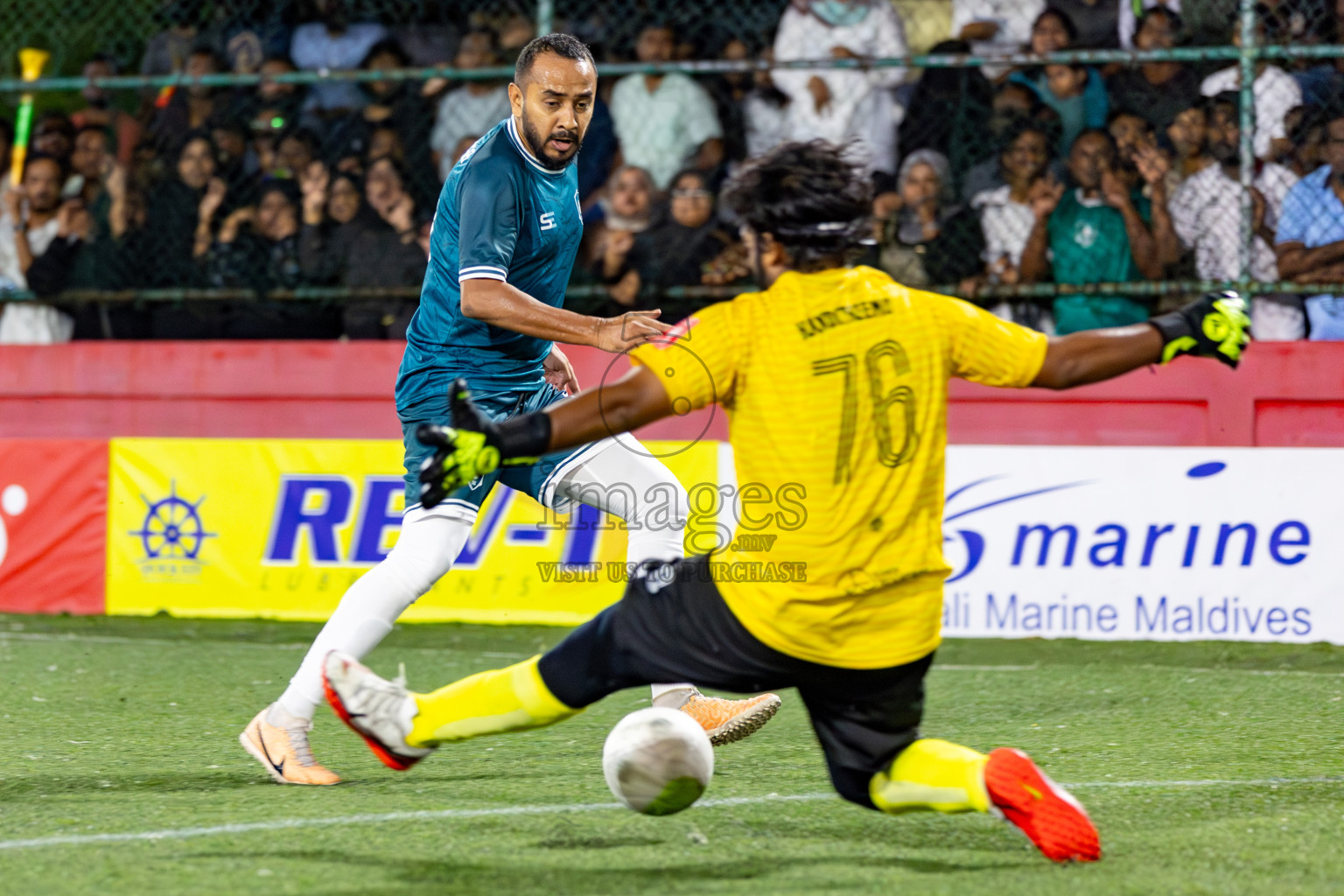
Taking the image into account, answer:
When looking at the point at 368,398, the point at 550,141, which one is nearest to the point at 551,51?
the point at 550,141

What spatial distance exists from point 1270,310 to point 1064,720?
12.3 feet

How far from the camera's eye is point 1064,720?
581cm

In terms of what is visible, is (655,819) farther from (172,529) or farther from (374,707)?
(172,529)

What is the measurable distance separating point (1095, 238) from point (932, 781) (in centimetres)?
561

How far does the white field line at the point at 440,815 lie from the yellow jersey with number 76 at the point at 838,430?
3.19 feet

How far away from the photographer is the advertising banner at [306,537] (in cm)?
840

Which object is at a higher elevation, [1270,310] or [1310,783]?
[1270,310]

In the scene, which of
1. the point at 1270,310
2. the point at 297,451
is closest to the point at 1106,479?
the point at 1270,310

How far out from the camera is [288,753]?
4.59m

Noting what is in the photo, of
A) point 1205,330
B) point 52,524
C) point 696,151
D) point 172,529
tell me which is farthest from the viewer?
point 696,151

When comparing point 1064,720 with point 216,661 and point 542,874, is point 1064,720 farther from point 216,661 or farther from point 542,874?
point 216,661

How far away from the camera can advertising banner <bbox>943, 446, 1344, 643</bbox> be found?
767cm

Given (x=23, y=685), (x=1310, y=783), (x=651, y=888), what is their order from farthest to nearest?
(x=23, y=685)
(x=1310, y=783)
(x=651, y=888)

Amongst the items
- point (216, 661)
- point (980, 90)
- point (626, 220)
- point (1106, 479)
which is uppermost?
point (980, 90)
